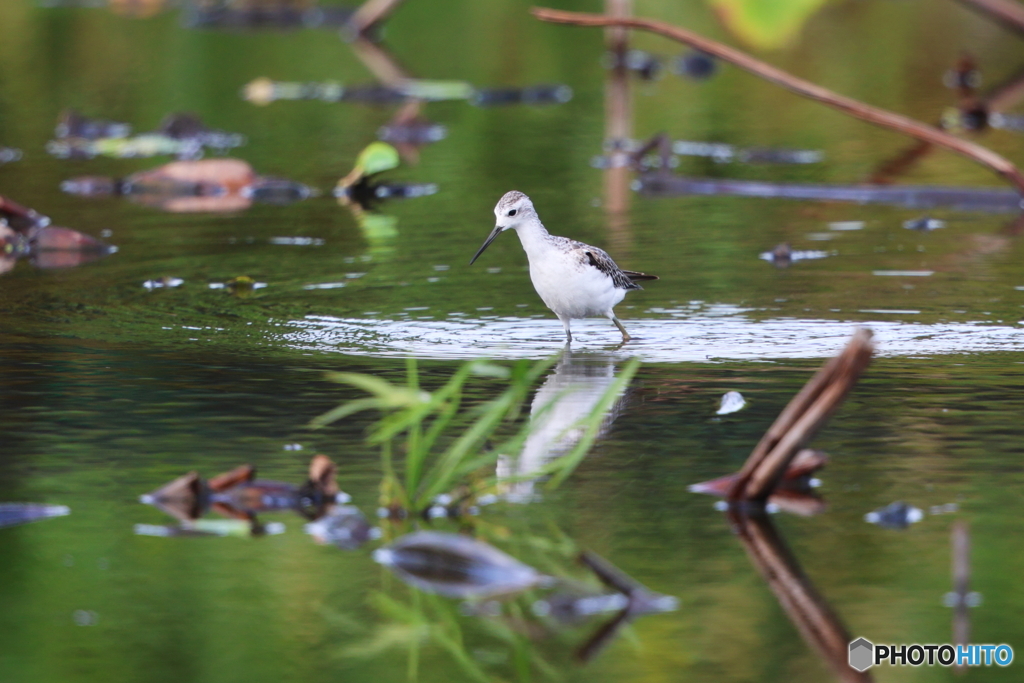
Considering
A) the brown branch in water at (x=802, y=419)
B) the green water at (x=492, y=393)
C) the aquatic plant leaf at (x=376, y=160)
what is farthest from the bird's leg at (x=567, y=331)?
the aquatic plant leaf at (x=376, y=160)

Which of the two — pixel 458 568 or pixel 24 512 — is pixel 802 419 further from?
pixel 24 512

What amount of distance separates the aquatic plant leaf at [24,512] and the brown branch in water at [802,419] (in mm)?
2416

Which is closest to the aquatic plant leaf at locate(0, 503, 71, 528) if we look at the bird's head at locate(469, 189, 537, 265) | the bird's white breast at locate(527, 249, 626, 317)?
the bird's white breast at locate(527, 249, 626, 317)

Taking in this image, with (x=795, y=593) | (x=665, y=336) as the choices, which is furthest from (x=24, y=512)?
(x=665, y=336)

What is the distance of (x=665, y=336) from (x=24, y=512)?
4015 mm

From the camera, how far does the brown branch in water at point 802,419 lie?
223 inches

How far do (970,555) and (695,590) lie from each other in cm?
97

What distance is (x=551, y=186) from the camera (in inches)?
592

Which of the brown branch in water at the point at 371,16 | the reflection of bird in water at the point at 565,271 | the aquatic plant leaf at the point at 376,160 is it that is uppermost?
the brown branch in water at the point at 371,16

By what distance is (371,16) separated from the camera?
27250mm

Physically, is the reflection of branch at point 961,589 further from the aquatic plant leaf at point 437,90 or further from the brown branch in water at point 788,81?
the aquatic plant leaf at point 437,90

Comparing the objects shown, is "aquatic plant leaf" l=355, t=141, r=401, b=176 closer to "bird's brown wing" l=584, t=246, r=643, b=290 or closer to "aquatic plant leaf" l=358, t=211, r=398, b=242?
"aquatic plant leaf" l=358, t=211, r=398, b=242

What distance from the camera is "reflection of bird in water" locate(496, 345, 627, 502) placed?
6.57 meters

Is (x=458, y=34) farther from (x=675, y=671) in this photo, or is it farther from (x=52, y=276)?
(x=675, y=671)
